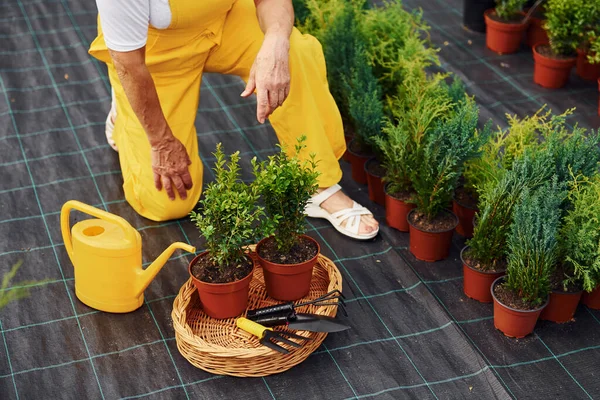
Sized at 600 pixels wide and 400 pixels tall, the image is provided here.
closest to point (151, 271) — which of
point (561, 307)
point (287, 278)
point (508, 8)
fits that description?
point (287, 278)

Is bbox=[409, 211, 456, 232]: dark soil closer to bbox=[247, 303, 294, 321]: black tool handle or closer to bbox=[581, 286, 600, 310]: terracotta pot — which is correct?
bbox=[581, 286, 600, 310]: terracotta pot

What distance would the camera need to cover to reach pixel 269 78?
9.33 ft

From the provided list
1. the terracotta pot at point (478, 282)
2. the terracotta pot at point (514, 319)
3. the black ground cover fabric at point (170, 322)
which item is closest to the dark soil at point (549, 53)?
the black ground cover fabric at point (170, 322)

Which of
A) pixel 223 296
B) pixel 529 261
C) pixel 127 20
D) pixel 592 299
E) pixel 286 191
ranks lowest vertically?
pixel 592 299

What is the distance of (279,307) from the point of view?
9.05ft

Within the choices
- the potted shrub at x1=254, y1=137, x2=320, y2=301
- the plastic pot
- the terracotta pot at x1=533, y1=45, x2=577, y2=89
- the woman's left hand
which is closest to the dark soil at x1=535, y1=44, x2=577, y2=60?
the terracotta pot at x1=533, y1=45, x2=577, y2=89

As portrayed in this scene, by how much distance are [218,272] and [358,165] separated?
1.18 m

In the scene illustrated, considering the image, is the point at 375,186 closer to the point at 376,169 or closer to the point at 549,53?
the point at 376,169

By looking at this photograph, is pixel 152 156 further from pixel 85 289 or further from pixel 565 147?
pixel 565 147

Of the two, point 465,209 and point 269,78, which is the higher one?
point 269,78

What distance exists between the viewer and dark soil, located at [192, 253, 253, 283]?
2.73m

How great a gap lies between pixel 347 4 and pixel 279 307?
178 cm

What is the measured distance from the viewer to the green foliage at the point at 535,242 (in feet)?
8.82

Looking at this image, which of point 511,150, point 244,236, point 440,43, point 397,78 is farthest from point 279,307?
point 440,43
